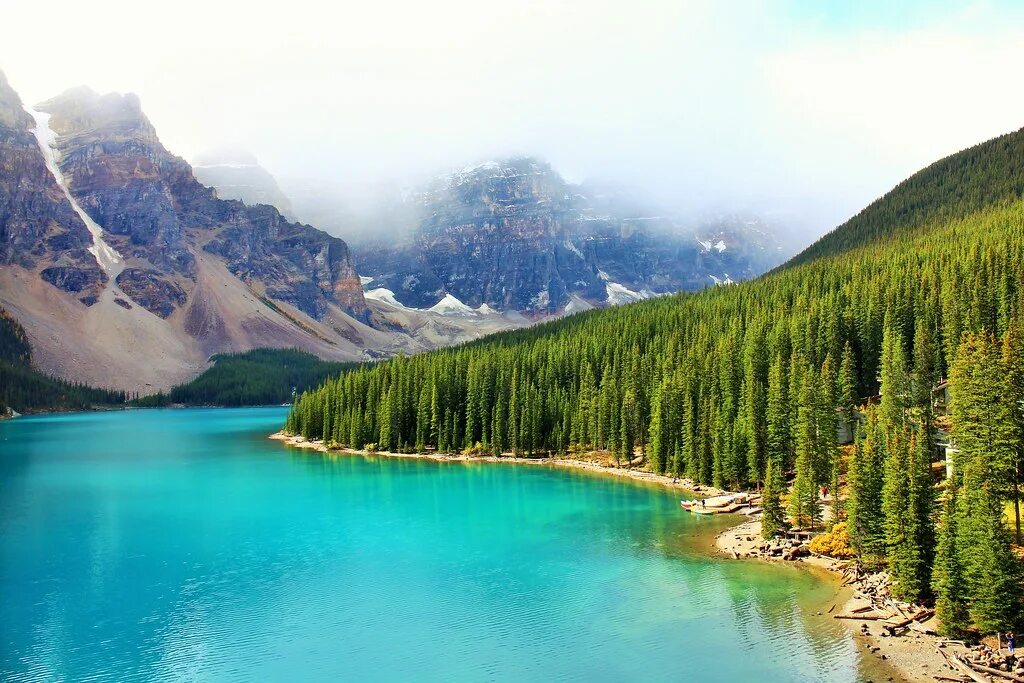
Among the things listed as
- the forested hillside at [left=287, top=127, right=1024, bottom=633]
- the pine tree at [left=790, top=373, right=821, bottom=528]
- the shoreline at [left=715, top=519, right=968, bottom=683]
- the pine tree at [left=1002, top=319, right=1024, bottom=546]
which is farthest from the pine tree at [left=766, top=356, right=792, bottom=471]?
the shoreline at [left=715, top=519, right=968, bottom=683]

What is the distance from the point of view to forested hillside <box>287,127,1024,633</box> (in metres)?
39.7

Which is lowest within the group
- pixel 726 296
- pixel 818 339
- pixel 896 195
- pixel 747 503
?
pixel 747 503

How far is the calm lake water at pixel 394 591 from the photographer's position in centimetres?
3425

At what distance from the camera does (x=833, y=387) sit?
72.1 meters

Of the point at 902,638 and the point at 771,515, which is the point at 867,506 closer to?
the point at 771,515

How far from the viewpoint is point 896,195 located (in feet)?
551

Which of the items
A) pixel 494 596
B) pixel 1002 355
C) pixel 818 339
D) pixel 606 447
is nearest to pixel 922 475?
pixel 1002 355

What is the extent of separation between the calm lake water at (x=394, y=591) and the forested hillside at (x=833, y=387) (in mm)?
6446

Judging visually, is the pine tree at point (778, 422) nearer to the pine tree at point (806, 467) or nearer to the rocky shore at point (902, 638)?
the pine tree at point (806, 467)

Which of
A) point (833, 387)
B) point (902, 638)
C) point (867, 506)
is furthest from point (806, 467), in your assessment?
point (902, 638)

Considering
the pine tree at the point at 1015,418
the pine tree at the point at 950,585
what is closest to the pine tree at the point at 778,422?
the pine tree at the point at 1015,418

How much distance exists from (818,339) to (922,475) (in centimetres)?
4881

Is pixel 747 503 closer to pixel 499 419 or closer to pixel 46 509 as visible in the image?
pixel 499 419

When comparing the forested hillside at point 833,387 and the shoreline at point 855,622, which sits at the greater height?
the forested hillside at point 833,387
